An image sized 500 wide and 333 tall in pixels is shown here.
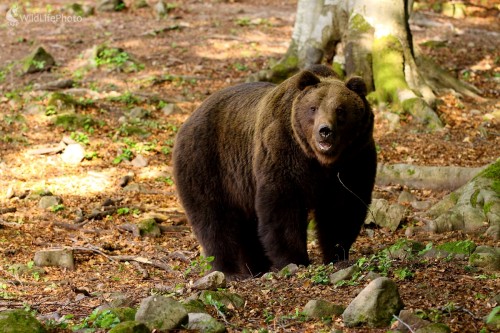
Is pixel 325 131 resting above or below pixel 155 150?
above

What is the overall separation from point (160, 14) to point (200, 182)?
47.2ft

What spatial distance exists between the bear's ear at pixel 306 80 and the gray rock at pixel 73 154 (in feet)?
17.2

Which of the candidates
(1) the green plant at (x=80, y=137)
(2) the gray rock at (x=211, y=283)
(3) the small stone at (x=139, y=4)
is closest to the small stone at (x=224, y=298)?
(2) the gray rock at (x=211, y=283)

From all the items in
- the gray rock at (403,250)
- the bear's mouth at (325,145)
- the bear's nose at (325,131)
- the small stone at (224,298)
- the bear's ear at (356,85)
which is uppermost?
the bear's ear at (356,85)

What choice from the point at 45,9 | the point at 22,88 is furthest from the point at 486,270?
the point at 45,9

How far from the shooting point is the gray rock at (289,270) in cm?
613

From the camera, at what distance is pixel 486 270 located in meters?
5.57

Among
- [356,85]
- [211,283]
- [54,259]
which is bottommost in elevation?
[54,259]

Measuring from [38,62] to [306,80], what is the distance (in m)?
10.3

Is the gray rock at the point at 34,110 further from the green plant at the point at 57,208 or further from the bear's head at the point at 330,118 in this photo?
the bear's head at the point at 330,118

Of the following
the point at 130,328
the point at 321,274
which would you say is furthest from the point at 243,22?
the point at 130,328

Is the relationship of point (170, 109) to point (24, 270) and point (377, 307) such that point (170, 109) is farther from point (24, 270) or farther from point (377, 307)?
point (377, 307)

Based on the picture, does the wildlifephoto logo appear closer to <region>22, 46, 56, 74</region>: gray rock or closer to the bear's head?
<region>22, 46, 56, 74</region>: gray rock

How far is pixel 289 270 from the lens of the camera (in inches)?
246
